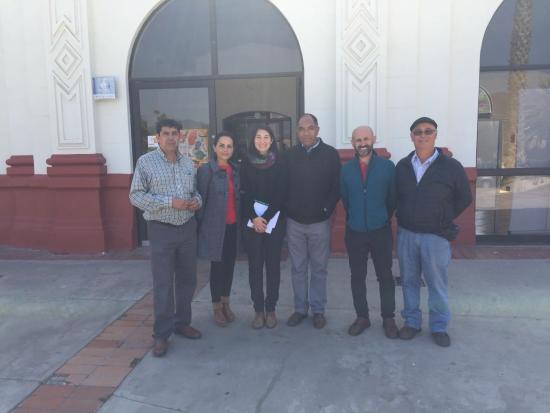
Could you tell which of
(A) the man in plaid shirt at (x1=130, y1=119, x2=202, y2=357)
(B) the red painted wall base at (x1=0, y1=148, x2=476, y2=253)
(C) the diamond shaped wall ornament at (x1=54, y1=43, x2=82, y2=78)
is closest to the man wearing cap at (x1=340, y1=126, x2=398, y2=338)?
(A) the man in plaid shirt at (x1=130, y1=119, x2=202, y2=357)

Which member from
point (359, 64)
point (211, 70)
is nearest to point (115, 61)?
point (211, 70)

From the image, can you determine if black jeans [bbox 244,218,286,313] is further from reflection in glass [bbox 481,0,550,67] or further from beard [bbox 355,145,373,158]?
reflection in glass [bbox 481,0,550,67]

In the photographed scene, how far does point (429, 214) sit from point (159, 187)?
2045mm

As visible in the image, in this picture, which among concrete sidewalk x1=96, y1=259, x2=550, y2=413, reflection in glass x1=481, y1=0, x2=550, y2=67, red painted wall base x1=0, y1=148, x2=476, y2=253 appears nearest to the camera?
concrete sidewalk x1=96, y1=259, x2=550, y2=413

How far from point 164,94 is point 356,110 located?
107 inches

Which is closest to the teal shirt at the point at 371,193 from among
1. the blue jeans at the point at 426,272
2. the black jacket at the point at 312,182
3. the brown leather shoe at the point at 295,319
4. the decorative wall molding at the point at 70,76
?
the black jacket at the point at 312,182

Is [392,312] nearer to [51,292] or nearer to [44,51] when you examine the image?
[51,292]

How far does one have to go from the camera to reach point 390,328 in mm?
3922

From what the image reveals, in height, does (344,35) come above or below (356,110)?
above

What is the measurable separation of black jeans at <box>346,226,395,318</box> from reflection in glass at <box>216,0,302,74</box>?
337 cm

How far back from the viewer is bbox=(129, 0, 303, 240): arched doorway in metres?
6.54

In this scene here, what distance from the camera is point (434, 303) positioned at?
3.80m

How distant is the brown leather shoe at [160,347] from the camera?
145 inches

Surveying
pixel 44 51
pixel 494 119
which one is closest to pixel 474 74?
pixel 494 119
